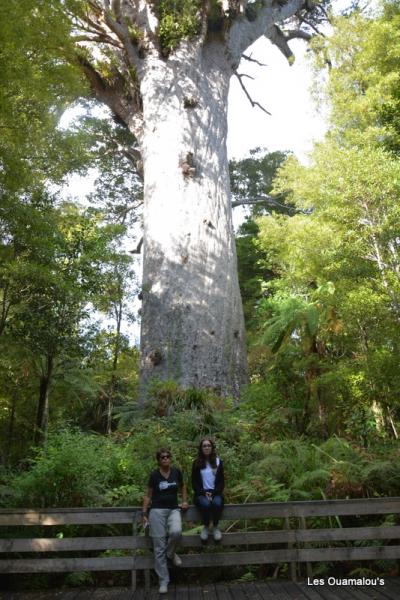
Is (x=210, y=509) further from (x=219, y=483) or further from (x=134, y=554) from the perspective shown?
(x=134, y=554)

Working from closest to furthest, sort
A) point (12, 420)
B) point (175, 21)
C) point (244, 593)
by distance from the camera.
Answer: point (244, 593) < point (175, 21) < point (12, 420)

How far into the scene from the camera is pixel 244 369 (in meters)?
7.70

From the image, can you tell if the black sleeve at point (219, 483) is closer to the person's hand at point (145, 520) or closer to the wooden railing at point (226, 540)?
the wooden railing at point (226, 540)

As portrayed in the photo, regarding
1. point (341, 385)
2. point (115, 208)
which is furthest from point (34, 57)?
point (115, 208)

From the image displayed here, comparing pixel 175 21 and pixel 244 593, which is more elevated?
pixel 175 21

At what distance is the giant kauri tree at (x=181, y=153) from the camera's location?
24.4ft

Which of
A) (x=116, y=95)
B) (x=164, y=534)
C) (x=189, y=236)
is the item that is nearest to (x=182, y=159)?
→ (x=189, y=236)

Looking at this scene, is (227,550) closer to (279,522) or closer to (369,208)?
(279,522)

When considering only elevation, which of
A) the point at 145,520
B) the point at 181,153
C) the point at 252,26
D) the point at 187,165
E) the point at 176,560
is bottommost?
the point at 176,560

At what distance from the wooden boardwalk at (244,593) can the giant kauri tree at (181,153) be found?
11.8 ft

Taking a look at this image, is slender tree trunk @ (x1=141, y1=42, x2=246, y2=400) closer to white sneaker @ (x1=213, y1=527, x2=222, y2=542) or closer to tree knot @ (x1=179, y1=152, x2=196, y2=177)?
tree knot @ (x1=179, y1=152, x2=196, y2=177)

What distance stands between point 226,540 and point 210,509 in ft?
0.84

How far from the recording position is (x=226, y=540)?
3773mm

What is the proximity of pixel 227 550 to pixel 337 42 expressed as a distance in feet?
35.1
